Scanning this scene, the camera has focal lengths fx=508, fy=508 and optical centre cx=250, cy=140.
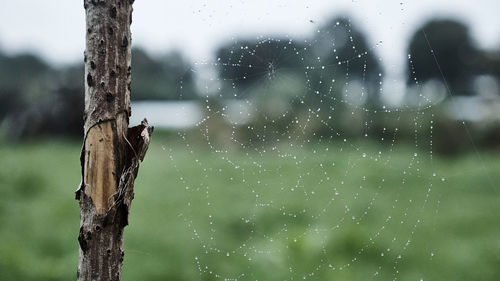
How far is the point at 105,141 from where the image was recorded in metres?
Answer: 2.14

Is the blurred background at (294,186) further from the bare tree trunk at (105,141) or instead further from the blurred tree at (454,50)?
the blurred tree at (454,50)

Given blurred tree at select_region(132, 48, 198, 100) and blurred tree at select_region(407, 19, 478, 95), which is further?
blurred tree at select_region(407, 19, 478, 95)

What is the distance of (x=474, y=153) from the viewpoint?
1159cm

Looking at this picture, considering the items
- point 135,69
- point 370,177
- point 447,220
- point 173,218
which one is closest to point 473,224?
point 447,220

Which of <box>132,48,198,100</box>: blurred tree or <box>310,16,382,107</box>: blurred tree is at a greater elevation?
<box>132,48,198,100</box>: blurred tree

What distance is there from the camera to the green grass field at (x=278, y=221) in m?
4.66

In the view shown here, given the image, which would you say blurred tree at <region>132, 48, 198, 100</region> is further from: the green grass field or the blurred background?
the green grass field

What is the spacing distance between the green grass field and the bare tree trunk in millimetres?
2369

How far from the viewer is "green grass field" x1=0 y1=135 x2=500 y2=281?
4664 millimetres

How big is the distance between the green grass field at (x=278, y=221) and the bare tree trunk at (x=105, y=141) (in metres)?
2.37

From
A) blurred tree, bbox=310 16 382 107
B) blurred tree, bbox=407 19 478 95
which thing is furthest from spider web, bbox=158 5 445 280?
blurred tree, bbox=407 19 478 95

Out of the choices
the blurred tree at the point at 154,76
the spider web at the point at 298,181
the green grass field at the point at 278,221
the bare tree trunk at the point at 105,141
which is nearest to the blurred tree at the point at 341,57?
the spider web at the point at 298,181

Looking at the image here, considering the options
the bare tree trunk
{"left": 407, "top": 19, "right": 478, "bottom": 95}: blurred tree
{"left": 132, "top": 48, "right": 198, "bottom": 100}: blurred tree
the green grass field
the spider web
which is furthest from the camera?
{"left": 407, "top": 19, "right": 478, "bottom": 95}: blurred tree

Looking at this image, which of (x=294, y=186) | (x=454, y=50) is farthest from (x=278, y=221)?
(x=454, y=50)
